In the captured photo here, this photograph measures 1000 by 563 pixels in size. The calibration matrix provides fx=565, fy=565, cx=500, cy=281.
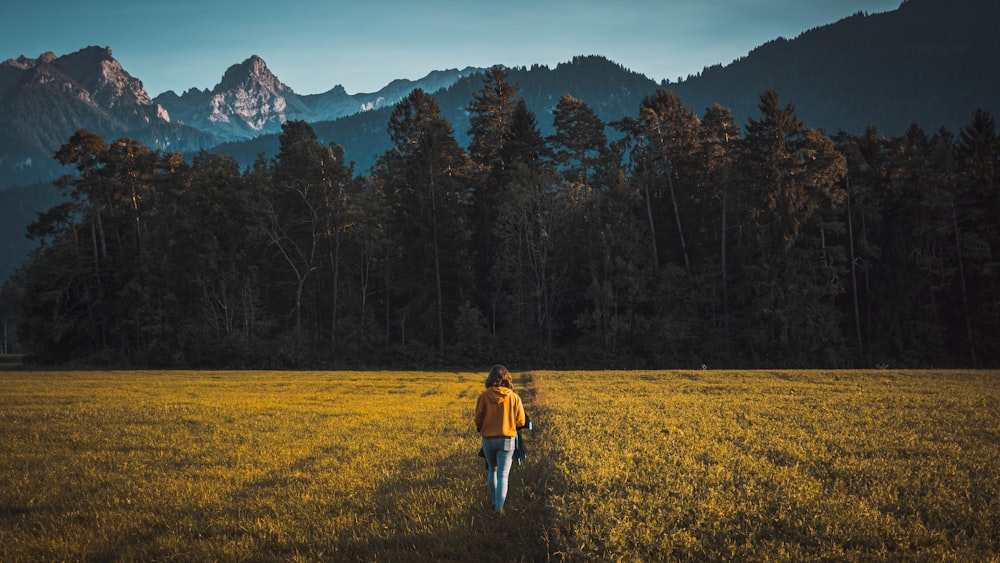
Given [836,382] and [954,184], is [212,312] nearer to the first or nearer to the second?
[836,382]

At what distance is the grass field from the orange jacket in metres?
1.36

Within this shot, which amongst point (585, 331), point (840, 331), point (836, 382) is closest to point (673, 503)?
point (836, 382)

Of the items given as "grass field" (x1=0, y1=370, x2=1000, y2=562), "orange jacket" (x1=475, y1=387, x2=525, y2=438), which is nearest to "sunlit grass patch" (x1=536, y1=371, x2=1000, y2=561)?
"grass field" (x1=0, y1=370, x2=1000, y2=562)

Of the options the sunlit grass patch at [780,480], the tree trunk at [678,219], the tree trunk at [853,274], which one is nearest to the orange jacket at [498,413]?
the sunlit grass patch at [780,480]

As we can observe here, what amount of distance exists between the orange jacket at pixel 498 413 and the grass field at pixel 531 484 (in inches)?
53.5

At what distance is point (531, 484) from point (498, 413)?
9.16ft

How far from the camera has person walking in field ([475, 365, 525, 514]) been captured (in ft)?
28.8

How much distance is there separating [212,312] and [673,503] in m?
58.6

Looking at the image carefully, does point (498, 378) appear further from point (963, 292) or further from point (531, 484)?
point (963, 292)

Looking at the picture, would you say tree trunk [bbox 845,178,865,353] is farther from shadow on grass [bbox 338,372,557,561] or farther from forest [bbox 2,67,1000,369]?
shadow on grass [bbox 338,372,557,561]

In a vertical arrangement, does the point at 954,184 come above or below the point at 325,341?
above

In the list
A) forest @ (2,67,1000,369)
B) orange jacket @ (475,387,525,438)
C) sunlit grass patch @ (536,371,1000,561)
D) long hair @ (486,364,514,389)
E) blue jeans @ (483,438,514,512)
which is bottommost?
sunlit grass patch @ (536,371,1000,561)

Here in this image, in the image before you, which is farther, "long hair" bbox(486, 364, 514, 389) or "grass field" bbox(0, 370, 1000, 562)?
"long hair" bbox(486, 364, 514, 389)

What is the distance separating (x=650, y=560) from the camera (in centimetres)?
673
